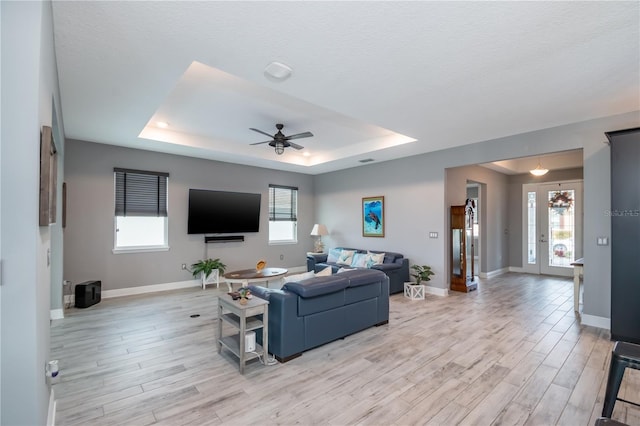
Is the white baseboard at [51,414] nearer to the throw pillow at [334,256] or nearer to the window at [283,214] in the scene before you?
the throw pillow at [334,256]

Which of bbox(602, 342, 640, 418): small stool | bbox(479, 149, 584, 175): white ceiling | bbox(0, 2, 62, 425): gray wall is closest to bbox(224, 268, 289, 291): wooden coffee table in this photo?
bbox(0, 2, 62, 425): gray wall

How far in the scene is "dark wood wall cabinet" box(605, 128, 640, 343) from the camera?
352 cm

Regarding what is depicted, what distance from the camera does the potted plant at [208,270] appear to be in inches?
250

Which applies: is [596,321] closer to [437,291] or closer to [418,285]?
[437,291]

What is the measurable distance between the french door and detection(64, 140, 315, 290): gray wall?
266 inches

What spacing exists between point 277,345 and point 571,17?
11.8ft

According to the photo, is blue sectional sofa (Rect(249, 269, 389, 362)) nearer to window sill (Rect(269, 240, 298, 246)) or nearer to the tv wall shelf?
the tv wall shelf

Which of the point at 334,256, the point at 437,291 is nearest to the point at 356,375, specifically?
the point at 437,291

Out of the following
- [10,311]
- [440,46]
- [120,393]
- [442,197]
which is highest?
[440,46]

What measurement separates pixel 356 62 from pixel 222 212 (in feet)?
16.4

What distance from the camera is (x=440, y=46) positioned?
2.43m

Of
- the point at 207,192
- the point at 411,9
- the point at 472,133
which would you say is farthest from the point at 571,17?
the point at 207,192

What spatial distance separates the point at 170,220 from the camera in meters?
6.25

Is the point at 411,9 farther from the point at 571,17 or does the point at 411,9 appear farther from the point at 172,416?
the point at 172,416
